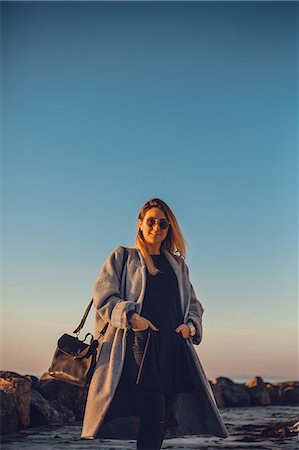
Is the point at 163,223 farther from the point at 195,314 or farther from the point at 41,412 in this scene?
the point at 41,412

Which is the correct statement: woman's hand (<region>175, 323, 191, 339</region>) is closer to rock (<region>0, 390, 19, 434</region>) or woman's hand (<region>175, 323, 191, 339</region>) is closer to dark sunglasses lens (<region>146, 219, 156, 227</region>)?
dark sunglasses lens (<region>146, 219, 156, 227</region>)

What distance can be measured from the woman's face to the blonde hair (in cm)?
4

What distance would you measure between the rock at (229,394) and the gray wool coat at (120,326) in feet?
9.25

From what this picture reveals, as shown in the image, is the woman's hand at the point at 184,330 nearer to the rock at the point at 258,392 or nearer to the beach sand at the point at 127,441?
the beach sand at the point at 127,441

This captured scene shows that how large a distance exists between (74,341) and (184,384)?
778 mm

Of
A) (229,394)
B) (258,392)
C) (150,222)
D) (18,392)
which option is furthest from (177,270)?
(258,392)

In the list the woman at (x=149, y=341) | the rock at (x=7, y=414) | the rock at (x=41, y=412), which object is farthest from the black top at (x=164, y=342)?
the rock at (x=41, y=412)

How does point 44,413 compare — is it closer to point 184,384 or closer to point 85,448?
point 85,448

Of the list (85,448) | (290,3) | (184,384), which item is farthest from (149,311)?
(290,3)

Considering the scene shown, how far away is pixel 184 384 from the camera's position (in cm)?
429

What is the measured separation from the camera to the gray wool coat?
4.26 metres

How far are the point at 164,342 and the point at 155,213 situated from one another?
0.88 meters

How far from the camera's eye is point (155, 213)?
179 inches

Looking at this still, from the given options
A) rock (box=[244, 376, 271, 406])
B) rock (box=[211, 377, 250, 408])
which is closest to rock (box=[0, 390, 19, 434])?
rock (box=[211, 377, 250, 408])
